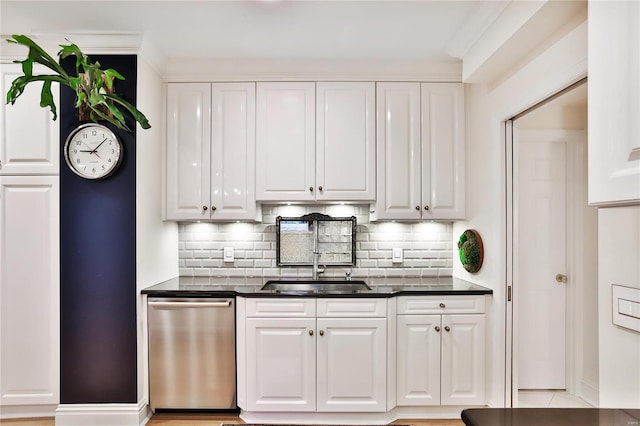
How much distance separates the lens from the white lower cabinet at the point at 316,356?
2639mm

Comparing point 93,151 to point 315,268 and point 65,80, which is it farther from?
point 315,268

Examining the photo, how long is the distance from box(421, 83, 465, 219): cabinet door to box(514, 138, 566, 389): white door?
508 millimetres

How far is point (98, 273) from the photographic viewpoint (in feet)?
8.50

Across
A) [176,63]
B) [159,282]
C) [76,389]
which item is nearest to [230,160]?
[176,63]

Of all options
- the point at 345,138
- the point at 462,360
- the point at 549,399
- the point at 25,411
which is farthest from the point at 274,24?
the point at 549,399

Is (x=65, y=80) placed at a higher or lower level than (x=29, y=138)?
higher

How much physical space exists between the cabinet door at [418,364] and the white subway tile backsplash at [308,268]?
25.8 inches

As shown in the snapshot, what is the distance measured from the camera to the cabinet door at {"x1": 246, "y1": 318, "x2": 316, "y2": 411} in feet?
8.66

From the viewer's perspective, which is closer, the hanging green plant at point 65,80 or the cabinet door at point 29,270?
the hanging green plant at point 65,80

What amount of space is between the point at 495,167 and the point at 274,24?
1.71 metres

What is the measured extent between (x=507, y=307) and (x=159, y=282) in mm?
2462

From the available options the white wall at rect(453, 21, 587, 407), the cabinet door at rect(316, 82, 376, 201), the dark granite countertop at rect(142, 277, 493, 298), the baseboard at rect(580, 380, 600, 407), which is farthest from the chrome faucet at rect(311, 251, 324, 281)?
the baseboard at rect(580, 380, 600, 407)

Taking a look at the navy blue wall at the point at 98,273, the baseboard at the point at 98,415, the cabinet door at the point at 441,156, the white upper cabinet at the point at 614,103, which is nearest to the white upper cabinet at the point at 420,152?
the cabinet door at the point at 441,156

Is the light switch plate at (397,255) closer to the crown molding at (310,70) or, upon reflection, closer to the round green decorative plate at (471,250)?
the round green decorative plate at (471,250)
